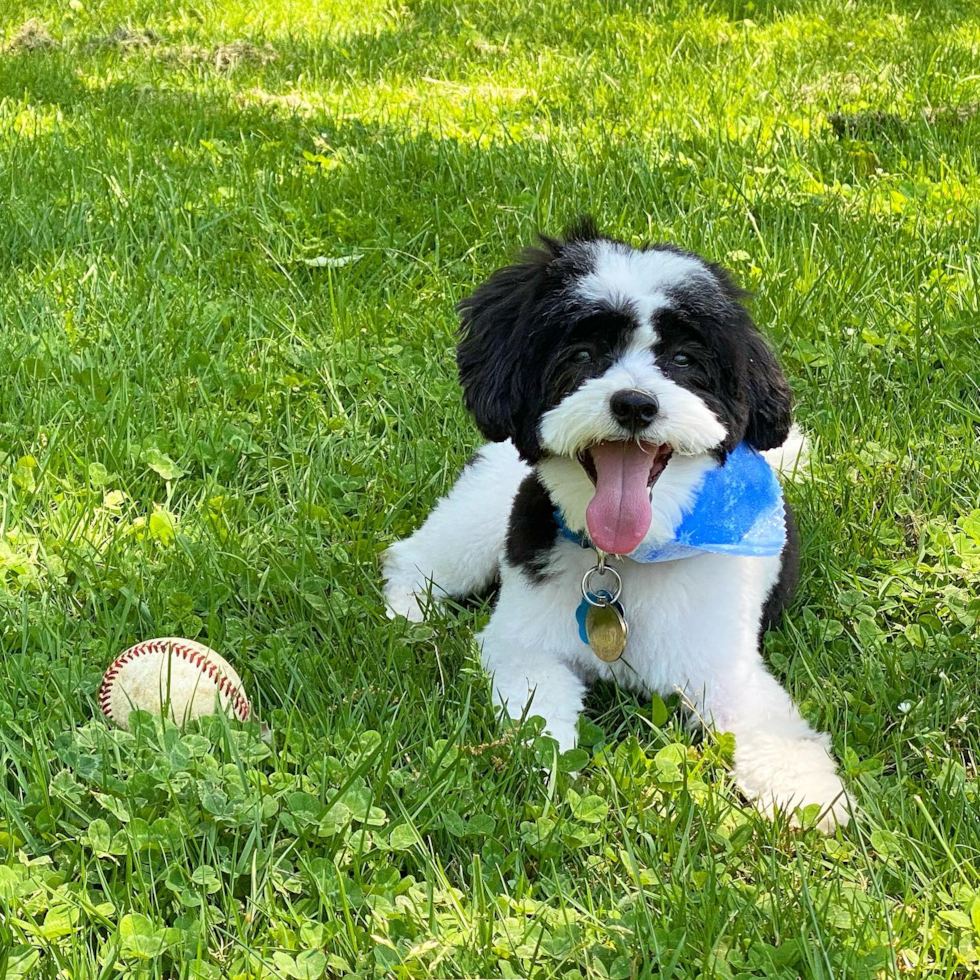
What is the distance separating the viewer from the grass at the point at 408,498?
6.50 feet

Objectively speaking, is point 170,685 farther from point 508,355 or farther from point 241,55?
point 241,55

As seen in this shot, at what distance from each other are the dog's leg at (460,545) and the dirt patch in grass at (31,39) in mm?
5987

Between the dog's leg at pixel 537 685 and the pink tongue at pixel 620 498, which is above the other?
the pink tongue at pixel 620 498

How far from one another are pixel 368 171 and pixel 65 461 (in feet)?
8.03

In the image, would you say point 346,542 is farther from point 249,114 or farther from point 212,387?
point 249,114

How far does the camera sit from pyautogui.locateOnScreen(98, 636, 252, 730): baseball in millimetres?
2416

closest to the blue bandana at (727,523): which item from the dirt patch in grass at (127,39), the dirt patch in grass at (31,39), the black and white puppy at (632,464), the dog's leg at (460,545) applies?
the black and white puppy at (632,464)

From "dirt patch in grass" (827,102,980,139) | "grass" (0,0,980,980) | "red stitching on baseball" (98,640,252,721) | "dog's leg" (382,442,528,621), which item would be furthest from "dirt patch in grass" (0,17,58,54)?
"red stitching on baseball" (98,640,252,721)

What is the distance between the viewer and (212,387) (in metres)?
3.93

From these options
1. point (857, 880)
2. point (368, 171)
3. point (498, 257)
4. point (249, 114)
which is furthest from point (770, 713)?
point (249, 114)

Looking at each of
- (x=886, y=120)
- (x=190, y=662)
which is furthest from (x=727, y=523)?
(x=886, y=120)

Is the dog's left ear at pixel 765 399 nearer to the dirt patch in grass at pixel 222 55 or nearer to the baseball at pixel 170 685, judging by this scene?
the baseball at pixel 170 685

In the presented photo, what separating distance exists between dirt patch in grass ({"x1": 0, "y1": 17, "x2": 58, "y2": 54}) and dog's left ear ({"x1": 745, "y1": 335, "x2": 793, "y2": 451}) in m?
6.63

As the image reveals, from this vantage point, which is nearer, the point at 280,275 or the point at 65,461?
the point at 65,461
